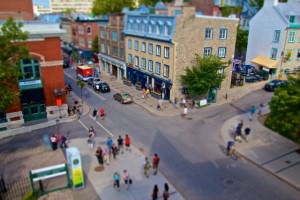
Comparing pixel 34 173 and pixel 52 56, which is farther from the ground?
pixel 52 56

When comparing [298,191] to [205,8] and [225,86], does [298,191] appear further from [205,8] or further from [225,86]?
[205,8]

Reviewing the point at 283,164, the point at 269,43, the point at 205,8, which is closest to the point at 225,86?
the point at 269,43

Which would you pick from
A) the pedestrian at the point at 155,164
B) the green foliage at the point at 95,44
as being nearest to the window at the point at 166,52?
the pedestrian at the point at 155,164

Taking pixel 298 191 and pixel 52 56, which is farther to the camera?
pixel 52 56

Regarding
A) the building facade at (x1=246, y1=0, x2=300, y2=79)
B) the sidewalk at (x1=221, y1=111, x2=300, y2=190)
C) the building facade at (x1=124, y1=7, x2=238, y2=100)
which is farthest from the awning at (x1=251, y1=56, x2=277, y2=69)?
the sidewalk at (x1=221, y1=111, x2=300, y2=190)

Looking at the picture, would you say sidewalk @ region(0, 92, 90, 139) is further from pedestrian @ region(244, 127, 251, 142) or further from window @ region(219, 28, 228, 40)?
window @ region(219, 28, 228, 40)

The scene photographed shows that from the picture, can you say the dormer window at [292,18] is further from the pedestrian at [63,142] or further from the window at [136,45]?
the pedestrian at [63,142]

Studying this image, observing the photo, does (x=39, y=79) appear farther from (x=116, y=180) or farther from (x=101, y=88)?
(x=116, y=180)
